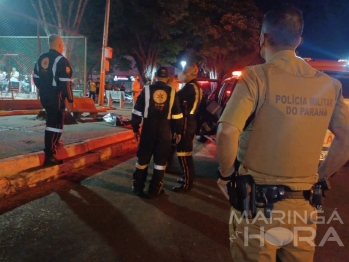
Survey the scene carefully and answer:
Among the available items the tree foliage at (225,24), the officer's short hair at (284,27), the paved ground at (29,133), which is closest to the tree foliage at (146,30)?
the tree foliage at (225,24)

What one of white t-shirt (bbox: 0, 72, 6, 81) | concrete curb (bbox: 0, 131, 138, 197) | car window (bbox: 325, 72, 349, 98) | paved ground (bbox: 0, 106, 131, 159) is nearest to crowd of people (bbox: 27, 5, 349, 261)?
concrete curb (bbox: 0, 131, 138, 197)

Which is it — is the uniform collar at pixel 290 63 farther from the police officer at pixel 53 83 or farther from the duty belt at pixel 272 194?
the police officer at pixel 53 83

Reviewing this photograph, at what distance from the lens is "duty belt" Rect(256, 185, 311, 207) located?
72.2 inches

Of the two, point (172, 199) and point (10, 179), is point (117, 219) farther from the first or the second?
point (10, 179)

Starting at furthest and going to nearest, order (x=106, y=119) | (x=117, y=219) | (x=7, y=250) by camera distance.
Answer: (x=106, y=119) → (x=117, y=219) → (x=7, y=250)

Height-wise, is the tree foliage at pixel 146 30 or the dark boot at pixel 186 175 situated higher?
the tree foliage at pixel 146 30

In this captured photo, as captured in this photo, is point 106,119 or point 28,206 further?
point 106,119

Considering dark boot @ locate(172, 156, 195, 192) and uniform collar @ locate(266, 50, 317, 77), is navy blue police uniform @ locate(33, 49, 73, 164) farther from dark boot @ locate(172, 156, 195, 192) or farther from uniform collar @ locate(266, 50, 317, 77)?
uniform collar @ locate(266, 50, 317, 77)

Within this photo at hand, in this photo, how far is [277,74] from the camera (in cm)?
181

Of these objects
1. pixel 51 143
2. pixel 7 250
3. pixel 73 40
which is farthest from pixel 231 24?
pixel 7 250

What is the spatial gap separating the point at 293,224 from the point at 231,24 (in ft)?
79.2

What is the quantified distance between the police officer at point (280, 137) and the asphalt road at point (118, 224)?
1.60 meters

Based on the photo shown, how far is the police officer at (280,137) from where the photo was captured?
179 centimetres

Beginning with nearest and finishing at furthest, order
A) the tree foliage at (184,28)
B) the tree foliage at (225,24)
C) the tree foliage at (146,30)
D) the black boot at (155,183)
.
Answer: the black boot at (155,183) < the tree foliage at (146,30) < the tree foliage at (184,28) < the tree foliage at (225,24)
